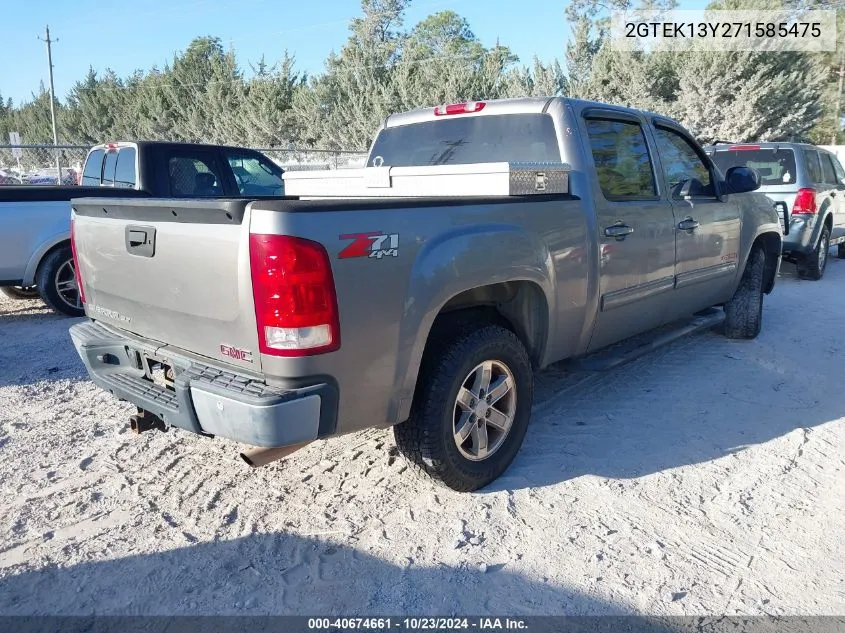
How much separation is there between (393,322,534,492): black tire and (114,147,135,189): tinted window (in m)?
5.65

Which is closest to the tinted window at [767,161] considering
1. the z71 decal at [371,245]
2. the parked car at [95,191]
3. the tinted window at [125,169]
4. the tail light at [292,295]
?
the parked car at [95,191]

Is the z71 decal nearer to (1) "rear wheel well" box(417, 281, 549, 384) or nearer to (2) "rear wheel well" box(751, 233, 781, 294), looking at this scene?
(1) "rear wheel well" box(417, 281, 549, 384)

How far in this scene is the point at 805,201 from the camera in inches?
343

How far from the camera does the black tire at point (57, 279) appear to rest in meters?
6.64

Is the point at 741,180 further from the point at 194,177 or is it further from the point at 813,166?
the point at 194,177

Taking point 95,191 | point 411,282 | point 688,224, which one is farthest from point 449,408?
point 95,191

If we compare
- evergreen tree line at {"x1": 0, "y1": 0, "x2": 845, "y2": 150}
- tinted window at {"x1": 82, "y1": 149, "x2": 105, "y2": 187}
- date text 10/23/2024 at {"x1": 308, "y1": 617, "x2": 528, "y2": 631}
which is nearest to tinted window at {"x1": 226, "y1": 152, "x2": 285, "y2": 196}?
tinted window at {"x1": 82, "y1": 149, "x2": 105, "y2": 187}

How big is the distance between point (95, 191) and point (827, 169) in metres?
10.2

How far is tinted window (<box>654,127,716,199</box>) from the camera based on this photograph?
181 inches

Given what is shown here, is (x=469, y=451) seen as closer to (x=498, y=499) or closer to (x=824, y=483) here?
(x=498, y=499)

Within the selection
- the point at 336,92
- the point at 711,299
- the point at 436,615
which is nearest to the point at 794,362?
the point at 711,299

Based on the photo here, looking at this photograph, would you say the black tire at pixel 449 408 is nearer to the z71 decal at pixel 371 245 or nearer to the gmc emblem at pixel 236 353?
the z71 decal at pixel 371 245

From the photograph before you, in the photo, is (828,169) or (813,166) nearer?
(813,166)

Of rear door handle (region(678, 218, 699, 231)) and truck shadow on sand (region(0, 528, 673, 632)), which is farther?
rear door handle (region(678, 218, 699, 231))
